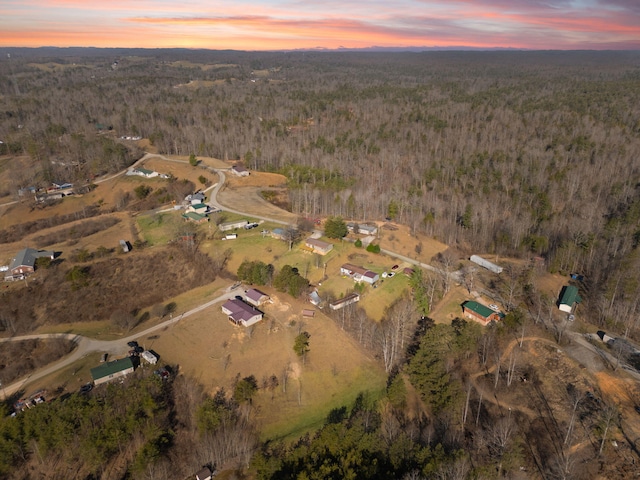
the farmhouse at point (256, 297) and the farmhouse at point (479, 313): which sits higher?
the farmhouse at point (256, 297)

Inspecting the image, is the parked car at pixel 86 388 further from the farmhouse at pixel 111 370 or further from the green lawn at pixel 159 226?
the green lawn at pixel 159 226

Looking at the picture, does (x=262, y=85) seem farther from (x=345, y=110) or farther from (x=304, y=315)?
(x=304, y=315)

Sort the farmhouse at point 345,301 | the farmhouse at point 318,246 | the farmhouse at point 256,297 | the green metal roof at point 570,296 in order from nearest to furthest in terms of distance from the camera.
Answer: the farmhouse at point 345,301, the farmhouse at point 256,297, the green metal roof at point 570,296, the farmhouse at point 318,246

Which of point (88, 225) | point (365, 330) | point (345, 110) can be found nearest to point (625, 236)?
point (365, 330)

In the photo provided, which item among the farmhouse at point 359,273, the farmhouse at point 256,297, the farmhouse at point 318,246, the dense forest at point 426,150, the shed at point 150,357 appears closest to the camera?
the shed at point 150,357

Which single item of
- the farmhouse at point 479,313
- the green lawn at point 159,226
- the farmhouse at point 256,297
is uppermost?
the green lawn at point 159,226

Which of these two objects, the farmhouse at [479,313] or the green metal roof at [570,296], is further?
the green metal roof at [570,296]

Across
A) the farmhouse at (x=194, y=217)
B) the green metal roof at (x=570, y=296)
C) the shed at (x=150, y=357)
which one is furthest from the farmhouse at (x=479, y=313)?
the farmhouse at (x=194, y=217)
